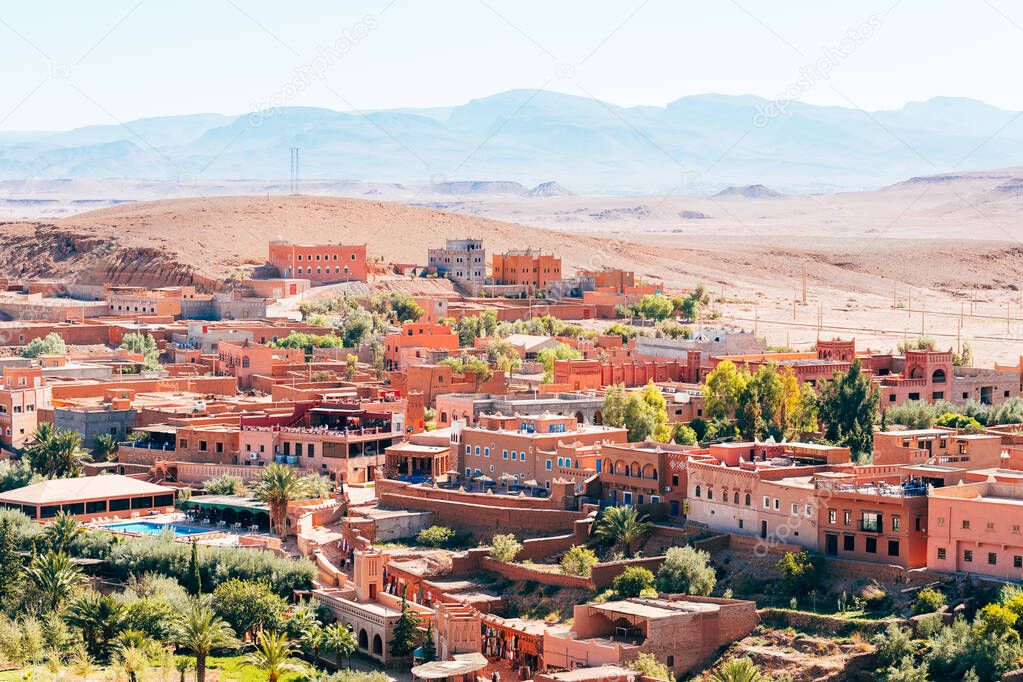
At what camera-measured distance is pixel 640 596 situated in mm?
41469

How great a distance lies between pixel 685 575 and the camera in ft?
137

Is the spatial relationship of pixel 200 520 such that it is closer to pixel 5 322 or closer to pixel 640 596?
pixel 640 596

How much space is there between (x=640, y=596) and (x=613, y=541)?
3.93 metres

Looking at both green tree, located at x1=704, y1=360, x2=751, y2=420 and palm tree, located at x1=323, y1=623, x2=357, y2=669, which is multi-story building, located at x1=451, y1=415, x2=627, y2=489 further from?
palm tree, located at x1=323, y1=623, x2=357, y2=669

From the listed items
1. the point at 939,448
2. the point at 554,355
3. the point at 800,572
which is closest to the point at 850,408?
the point at 939,448

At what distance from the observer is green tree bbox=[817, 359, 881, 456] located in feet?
174

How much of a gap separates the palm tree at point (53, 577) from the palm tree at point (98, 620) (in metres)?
1.44

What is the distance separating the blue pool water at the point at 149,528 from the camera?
164 ft

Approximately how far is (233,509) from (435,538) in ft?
20.2

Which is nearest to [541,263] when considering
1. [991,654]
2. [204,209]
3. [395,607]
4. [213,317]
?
[213,317]

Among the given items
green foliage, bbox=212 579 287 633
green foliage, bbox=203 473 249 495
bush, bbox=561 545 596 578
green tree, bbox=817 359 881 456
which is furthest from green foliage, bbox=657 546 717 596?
green foliage, bbox=203 473 249 495

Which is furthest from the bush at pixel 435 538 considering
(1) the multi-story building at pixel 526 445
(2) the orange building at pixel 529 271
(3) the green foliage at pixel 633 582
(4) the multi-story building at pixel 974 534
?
(2) the orange building at pixel 529 271

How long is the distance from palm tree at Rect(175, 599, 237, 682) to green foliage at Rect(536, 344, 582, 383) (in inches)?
1045

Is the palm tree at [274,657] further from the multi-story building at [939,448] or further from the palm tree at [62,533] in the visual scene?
the multi-story building at [939,448]
